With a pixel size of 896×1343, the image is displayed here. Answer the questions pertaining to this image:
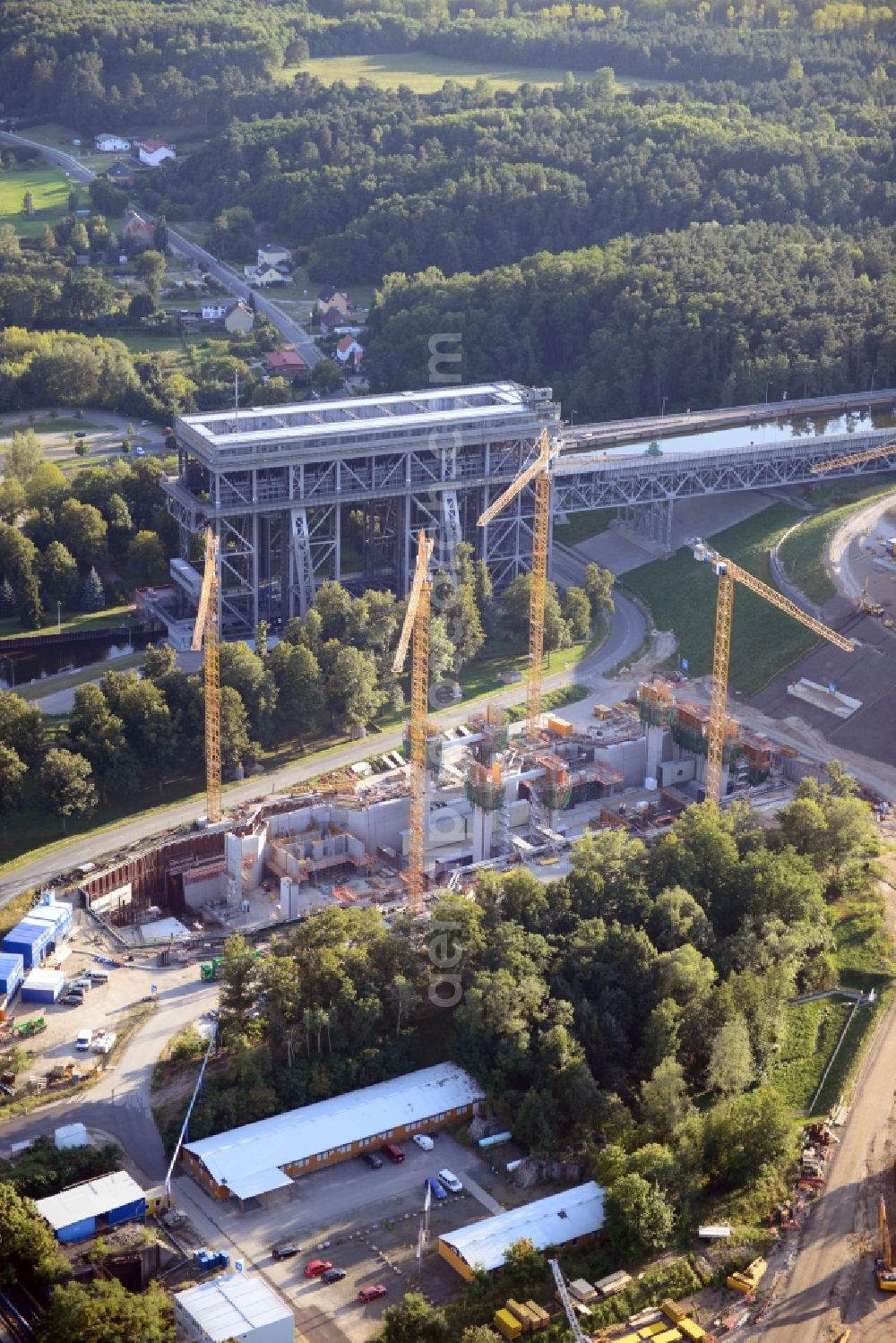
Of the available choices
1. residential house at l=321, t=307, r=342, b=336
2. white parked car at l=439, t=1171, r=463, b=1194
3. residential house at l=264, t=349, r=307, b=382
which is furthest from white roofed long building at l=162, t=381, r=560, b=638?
white parked car at l=439, t=1171, r=463, b=1194

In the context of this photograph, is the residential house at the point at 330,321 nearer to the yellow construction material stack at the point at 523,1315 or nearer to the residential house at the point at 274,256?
the residential house at the point at 274,256

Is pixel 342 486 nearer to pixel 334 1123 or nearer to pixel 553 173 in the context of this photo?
pixel 334 1123

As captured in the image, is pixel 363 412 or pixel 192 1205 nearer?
pixel 192 1205

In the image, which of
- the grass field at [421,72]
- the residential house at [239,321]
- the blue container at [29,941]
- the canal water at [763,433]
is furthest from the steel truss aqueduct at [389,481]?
the grass field at [421,72]

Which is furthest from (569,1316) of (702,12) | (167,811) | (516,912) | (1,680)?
(702,12)

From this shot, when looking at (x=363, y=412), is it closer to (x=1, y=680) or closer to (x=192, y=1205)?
(x=1, y=680)

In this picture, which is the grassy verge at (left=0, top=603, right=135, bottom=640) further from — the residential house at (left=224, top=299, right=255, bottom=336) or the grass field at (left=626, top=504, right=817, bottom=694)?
the residential house at (left=224, top=299, right=255, bottom=336)
